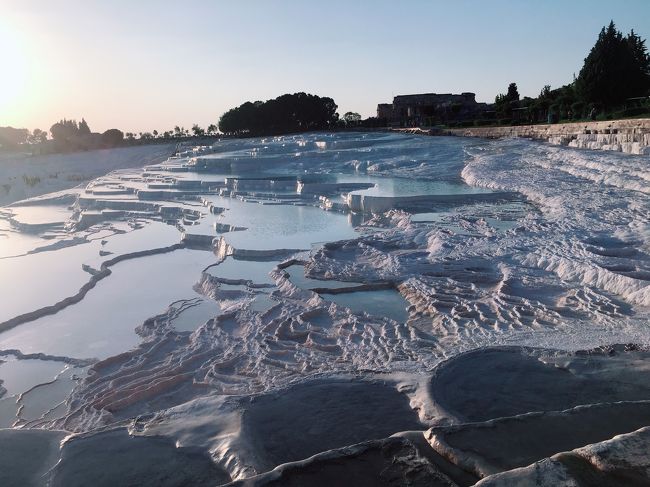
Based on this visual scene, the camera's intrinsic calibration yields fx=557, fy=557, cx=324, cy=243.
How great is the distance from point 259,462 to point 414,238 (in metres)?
5.44

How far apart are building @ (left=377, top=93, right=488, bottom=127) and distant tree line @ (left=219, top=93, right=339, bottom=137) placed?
7231 millimetres

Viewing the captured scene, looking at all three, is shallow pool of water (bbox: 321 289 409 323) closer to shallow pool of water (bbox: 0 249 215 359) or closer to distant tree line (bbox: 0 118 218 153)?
shallow pool of water (bbox: 0 249 215 359)

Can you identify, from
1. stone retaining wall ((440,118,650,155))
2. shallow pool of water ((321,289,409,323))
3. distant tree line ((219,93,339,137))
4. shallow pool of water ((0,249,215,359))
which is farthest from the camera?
distant tree line ((219,93,339,137))

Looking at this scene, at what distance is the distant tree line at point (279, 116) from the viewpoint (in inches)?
2073

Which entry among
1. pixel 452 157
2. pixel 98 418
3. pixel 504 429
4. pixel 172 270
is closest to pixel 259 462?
pixel 504 429

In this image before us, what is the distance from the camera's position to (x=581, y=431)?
8.26 feet

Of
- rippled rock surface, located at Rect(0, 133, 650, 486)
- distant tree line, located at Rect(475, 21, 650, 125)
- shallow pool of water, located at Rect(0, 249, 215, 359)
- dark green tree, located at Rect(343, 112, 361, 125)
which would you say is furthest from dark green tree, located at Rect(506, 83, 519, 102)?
shallow pool of water, located at Rect(0, 249, 215, 359)

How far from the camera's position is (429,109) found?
51.5 m

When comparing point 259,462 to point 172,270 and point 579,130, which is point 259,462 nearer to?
point 172,270

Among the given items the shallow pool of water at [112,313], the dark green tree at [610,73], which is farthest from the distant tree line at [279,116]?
the shallow pool of water at [112,313]

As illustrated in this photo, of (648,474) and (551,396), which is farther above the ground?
(648,474)

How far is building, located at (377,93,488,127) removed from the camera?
46.4 meters

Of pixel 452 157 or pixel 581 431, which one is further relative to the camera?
pixel 452 157

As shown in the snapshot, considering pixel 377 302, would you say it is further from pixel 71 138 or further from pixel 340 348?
pixel 71 138
